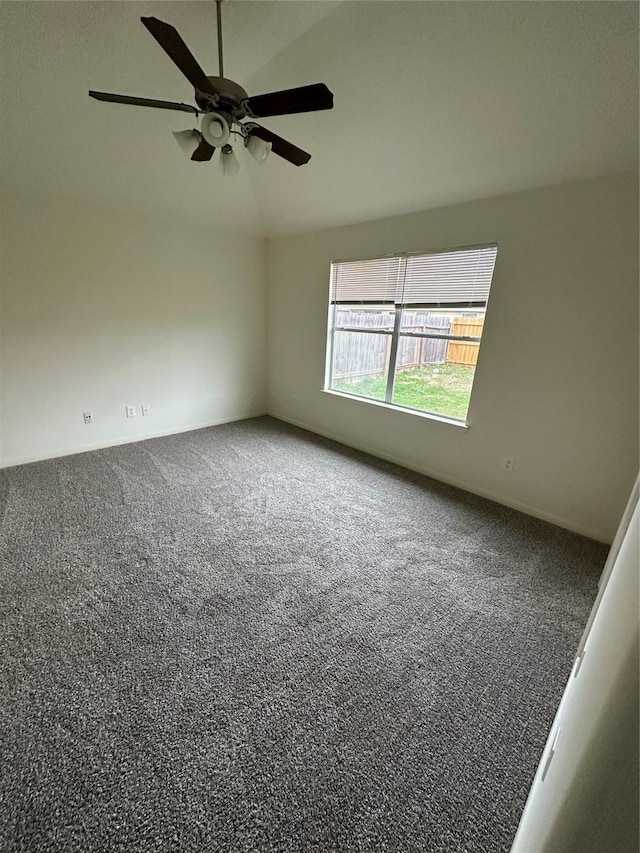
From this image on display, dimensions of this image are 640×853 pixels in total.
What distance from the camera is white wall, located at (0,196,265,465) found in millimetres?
3123

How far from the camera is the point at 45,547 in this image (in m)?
2.19

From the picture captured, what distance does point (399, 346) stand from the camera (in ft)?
11.6

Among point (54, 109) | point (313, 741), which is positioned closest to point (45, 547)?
point (313, 741)

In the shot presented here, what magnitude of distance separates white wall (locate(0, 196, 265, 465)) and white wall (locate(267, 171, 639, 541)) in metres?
1.91

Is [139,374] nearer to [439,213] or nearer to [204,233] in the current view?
[204,233]

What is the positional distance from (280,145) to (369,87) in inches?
33.4

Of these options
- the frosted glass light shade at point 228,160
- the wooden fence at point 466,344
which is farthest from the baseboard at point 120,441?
the frosted glass light shade at point 228,160

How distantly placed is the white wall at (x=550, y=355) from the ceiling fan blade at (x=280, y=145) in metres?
1.50

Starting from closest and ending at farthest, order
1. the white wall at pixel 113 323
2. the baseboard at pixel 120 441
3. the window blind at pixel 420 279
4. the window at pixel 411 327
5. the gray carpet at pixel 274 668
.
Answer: the gray carpet at pixel 274 668
the window blind at pixel 420 279
the window at pixel 411 327
the white wall at pixel 113 323
the baseboard at pixel 120 441

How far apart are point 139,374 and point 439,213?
3440 mm

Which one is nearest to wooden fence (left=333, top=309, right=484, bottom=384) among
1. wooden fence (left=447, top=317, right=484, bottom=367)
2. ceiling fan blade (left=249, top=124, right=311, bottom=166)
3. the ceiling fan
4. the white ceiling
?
wooden fence (left=447, top=317, right=484, bottom=367)

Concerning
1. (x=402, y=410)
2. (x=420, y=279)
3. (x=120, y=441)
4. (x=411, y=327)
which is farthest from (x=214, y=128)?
(x=120, y=441)

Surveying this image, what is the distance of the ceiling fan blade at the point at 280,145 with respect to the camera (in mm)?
1820

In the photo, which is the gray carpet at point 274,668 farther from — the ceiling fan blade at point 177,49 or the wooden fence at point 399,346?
the ceiling fan blade at point 177,49
